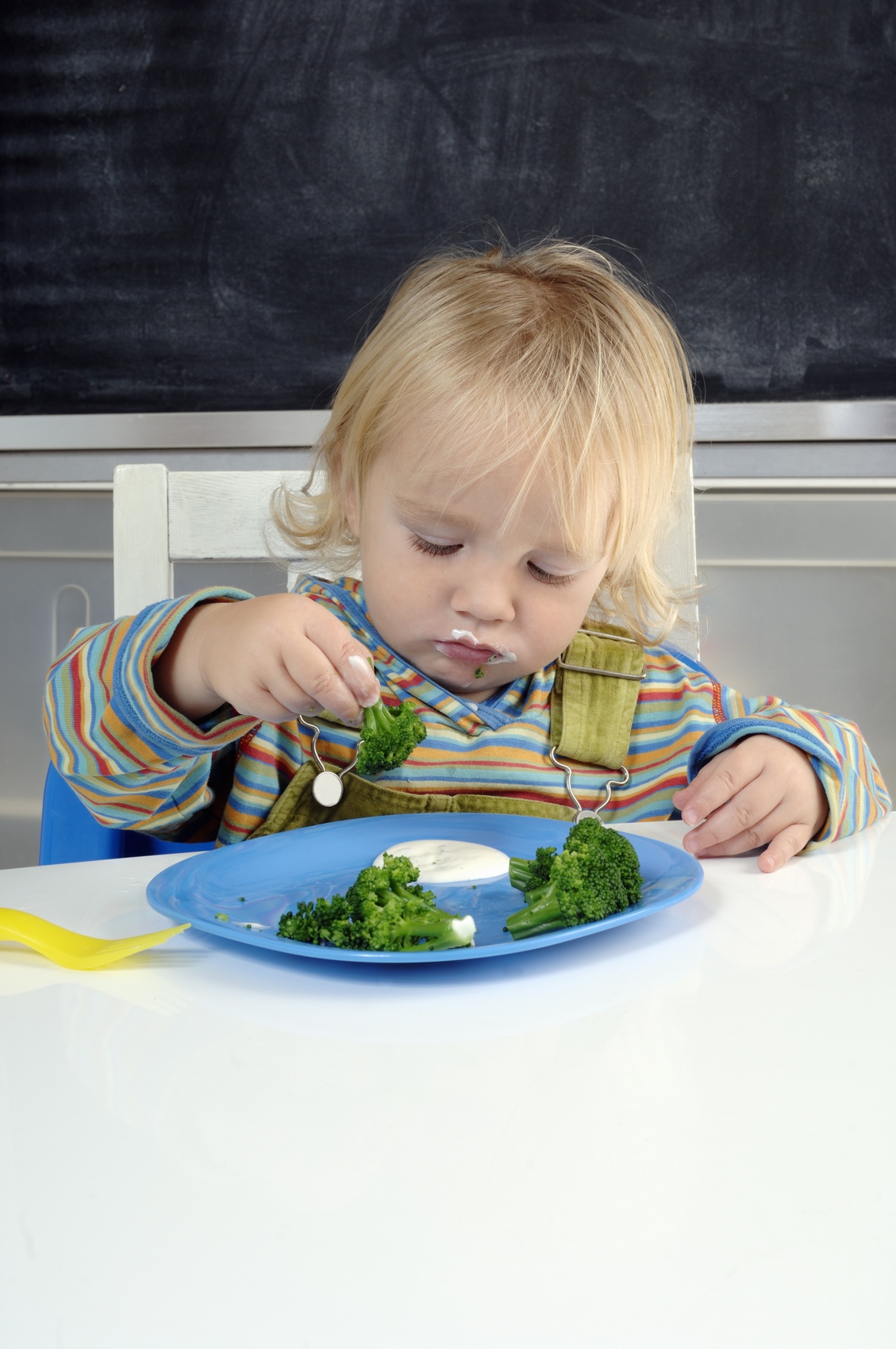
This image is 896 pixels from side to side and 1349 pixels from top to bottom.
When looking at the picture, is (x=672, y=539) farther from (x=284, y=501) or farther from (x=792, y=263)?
(x=792, y=263)

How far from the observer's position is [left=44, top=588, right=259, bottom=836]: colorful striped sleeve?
920mm

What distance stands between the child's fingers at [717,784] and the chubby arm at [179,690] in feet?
1.01

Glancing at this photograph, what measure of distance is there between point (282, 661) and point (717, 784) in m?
0.39

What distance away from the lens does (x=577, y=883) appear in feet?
2.05

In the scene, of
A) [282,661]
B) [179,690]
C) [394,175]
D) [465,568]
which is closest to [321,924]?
[282,661]

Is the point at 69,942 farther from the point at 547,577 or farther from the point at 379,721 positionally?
the point at 547,577

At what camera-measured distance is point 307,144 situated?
2.43m

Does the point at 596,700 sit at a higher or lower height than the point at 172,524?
lower

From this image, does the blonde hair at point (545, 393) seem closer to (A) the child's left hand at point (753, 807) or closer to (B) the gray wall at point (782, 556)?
(A) the child's left hand at point (753, 807)

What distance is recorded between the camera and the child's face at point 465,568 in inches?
39.6

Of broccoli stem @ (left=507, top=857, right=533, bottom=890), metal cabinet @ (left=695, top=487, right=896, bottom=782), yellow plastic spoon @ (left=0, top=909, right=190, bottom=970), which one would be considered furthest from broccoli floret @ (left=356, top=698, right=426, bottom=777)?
metal cabinet @ (left=695, top=487, right=896, bottom=782)

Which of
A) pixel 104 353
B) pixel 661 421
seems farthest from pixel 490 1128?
pixel 104 353

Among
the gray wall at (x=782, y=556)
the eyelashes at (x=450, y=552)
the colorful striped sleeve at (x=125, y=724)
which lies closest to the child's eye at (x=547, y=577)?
the eyelashes at (x=450, y=552)

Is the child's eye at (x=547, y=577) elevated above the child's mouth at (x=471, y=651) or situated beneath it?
elevated above
